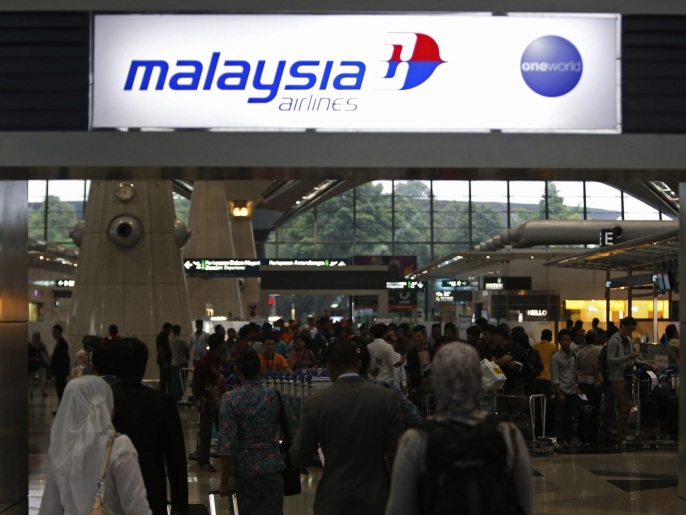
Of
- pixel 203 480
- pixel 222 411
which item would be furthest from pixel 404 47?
pixel 203 480

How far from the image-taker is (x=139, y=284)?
2098cm

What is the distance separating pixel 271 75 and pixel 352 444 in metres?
2.31

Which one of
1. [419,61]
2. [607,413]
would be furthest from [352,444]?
[607,413]

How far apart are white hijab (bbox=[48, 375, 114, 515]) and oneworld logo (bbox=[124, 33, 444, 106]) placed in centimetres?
240

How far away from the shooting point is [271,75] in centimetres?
639

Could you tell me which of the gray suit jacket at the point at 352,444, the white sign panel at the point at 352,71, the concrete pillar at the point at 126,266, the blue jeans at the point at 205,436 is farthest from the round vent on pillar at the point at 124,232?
the gray suit jacket at the point at 352,444

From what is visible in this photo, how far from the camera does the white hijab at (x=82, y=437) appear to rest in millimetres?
4430

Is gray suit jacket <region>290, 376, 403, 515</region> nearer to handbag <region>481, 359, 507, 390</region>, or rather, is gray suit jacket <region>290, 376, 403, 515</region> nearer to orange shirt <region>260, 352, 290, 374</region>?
handbag <region>481, 359, 507, 390</region>

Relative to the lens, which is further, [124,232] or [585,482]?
[124,232]

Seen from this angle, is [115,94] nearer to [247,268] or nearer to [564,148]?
[564,148]

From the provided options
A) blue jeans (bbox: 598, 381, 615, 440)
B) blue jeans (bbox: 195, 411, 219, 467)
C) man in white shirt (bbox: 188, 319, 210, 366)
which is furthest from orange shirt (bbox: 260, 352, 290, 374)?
man in white shirt (bbox: 188, 319, 210, 366)

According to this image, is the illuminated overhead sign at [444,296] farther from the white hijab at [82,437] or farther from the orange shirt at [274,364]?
the white hijab at [82,437]

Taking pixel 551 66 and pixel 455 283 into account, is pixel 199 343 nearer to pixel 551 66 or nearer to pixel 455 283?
pixel 551 66

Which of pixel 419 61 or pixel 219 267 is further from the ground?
pixel 219 267
